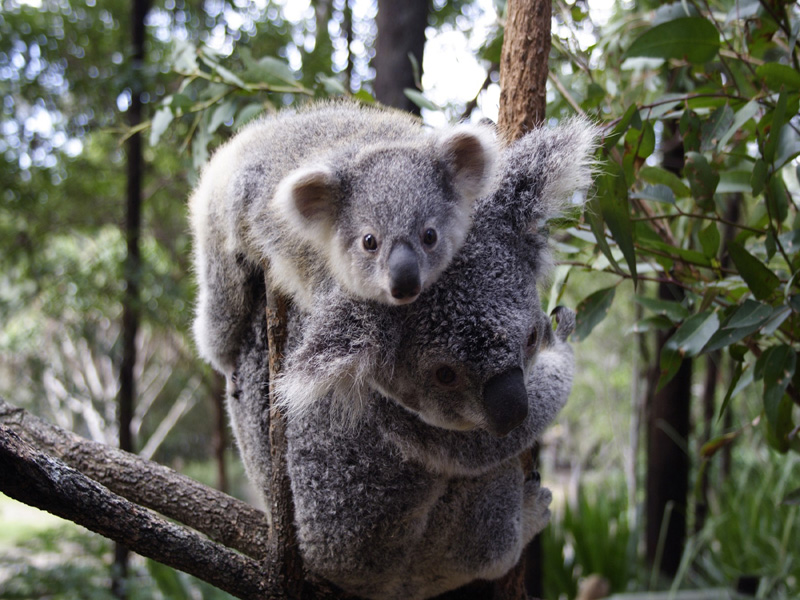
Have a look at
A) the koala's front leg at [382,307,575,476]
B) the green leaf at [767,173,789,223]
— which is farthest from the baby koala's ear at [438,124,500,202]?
the green leaf at [767,173,789,223]

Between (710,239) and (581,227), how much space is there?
38cm

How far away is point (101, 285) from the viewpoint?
6156 millimetres

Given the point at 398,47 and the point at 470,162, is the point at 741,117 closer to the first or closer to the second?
the point at 470,162

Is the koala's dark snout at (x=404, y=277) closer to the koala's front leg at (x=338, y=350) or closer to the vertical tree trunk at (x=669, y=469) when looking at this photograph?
the koala's front leg at (x=338, y=350)

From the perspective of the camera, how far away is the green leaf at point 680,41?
189 centimetres

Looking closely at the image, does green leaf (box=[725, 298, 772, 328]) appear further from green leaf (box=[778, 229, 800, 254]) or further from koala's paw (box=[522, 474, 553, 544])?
koala's paw (box=[522, 474, 553, 544])

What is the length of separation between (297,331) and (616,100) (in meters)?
1.67

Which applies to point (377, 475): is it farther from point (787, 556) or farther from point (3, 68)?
point (3, 68)

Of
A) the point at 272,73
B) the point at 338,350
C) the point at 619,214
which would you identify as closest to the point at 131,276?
the point at 272,73

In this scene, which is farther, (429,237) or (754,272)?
(754,272)

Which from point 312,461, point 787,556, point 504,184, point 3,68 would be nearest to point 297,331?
point 312,461

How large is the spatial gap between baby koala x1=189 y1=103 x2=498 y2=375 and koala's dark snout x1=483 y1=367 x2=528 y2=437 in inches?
11.0

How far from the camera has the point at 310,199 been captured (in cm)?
159

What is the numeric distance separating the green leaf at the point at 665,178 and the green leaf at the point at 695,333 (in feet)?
1.44
